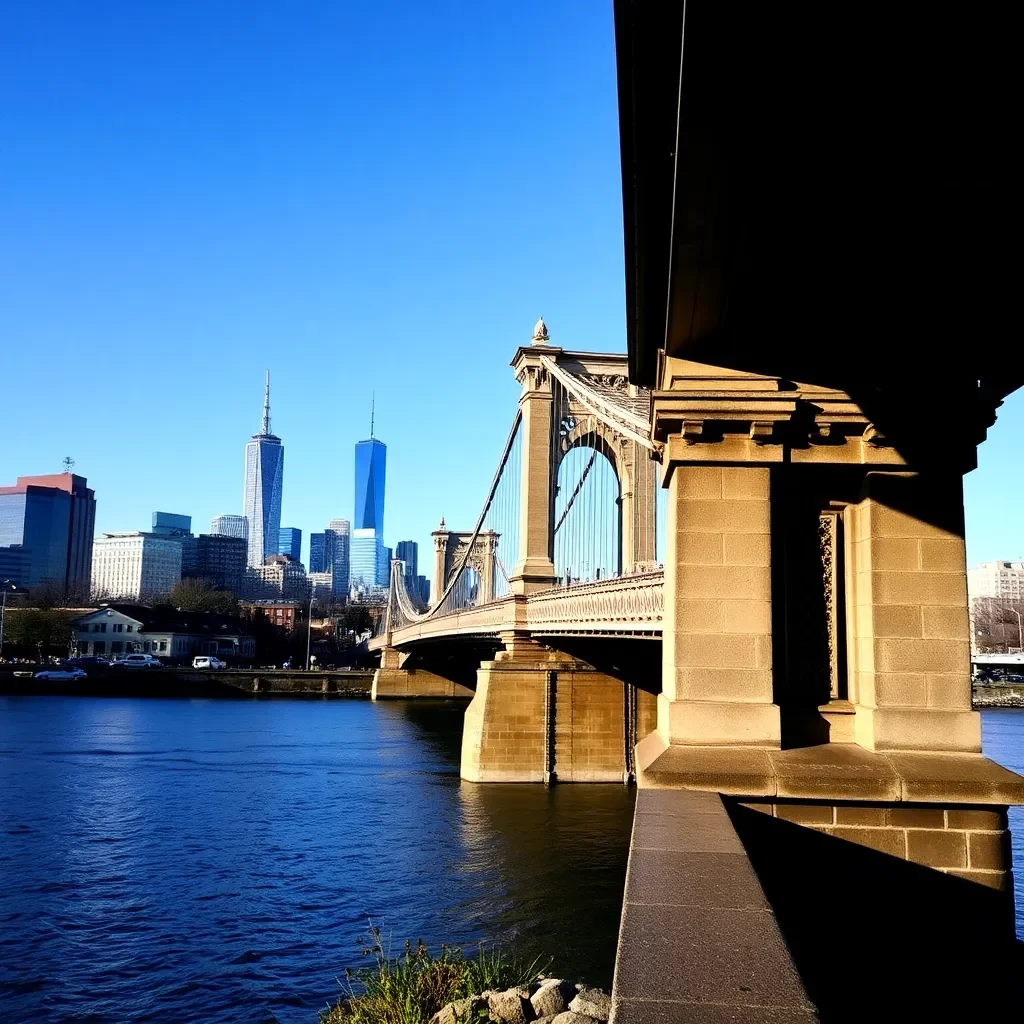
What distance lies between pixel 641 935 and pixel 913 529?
4.89 metres

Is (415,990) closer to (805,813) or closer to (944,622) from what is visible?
(805,813)

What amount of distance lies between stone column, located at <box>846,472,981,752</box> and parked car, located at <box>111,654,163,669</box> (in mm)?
93046

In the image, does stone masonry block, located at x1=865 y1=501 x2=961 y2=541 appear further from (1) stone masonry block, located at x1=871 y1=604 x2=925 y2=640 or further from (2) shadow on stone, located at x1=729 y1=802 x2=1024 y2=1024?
(2) shadow on stone, located at x1=729 y1=802 x2=1024 y2=1024

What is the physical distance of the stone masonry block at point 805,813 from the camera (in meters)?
7.24

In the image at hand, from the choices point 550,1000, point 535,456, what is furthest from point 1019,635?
point 550,1000

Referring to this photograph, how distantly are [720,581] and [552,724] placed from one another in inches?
1071

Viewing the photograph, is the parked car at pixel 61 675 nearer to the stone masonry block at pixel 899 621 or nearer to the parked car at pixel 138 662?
the parked car at pixel 138 662

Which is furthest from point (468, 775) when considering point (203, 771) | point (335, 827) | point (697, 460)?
point (697, 460)

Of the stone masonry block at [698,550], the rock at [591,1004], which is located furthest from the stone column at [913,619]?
the rock at [591,1004]

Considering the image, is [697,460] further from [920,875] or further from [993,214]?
[920,875]

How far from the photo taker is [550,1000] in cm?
956

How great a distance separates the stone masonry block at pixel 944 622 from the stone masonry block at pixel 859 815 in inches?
54.3

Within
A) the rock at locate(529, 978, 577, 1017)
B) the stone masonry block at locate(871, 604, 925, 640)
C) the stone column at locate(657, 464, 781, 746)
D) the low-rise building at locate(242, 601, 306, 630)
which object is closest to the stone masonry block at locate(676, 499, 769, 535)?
the stone column at locate(657, 464, 781, 746)

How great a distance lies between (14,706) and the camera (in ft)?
236
